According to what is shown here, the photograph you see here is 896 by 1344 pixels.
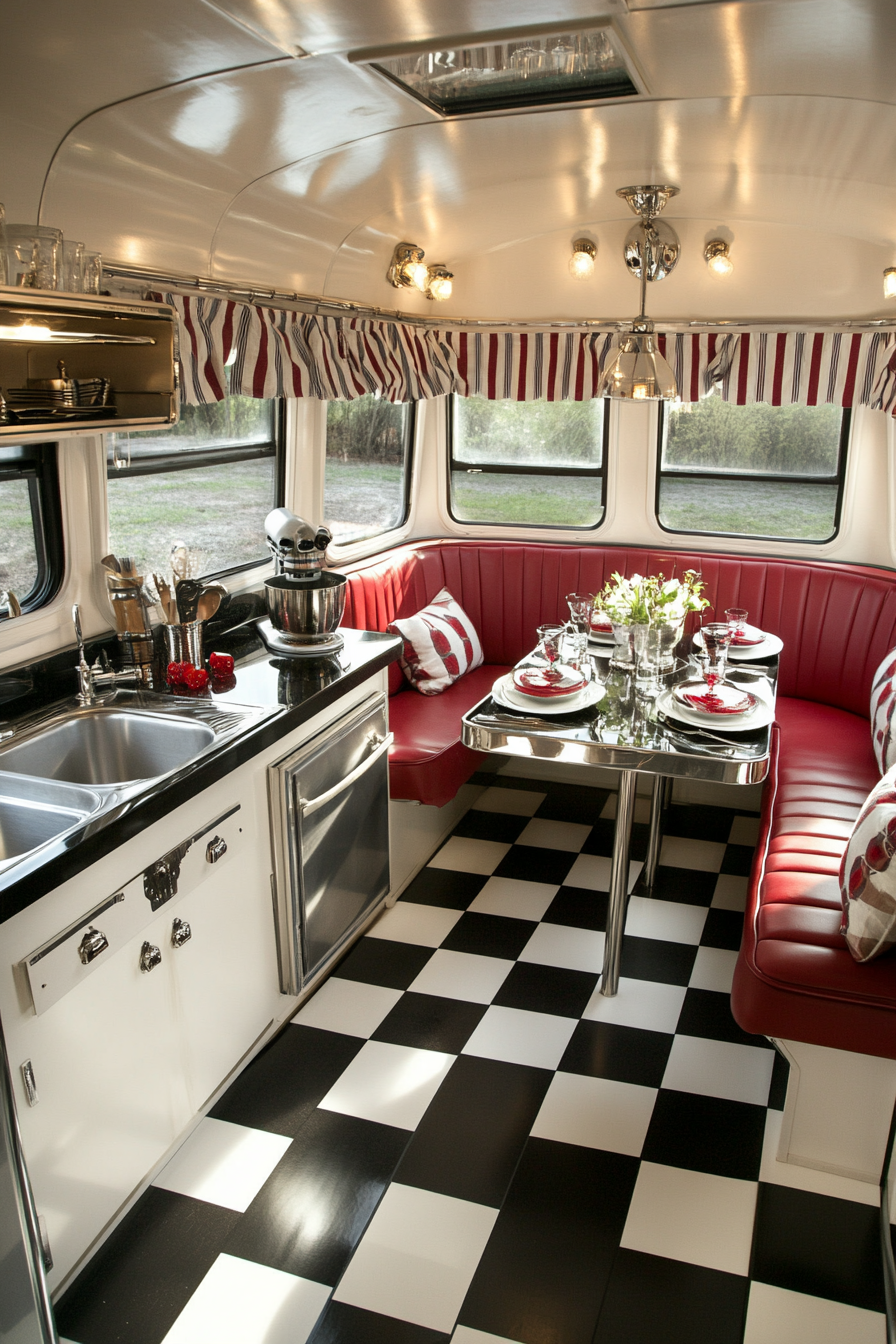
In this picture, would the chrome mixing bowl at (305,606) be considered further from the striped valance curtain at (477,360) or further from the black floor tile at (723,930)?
the black floor tile at (723,930)

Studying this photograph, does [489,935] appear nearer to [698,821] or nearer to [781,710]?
[698,821]

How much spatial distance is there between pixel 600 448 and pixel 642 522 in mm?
458

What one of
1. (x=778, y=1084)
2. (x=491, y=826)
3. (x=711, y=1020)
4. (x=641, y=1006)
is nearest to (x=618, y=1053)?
(x=641, y=1006)

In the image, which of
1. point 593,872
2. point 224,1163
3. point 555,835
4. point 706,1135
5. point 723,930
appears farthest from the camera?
point 555,835

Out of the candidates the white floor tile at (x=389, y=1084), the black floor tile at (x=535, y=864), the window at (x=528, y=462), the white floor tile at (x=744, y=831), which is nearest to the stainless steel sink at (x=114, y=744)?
the white floor tile at (x=389, y=1084)

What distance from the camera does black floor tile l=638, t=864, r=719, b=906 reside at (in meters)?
3.93

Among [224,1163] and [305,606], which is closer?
[224,1163]

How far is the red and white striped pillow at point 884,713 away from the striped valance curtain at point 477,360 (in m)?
1.17

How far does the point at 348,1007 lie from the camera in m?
3.20

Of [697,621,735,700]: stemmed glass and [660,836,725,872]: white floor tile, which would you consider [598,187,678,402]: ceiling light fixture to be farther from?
[660,836,725,872]: white floor tile

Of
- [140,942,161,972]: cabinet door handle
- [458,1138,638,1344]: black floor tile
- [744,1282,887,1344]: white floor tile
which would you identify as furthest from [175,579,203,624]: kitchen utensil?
[744,1282,887,1344]: white floor tile

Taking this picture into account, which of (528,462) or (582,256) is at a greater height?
(582,256)

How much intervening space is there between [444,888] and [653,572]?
205cm

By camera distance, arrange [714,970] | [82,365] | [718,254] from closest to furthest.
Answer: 1. [82,365]
2. [714,970]
3. [718,254]
